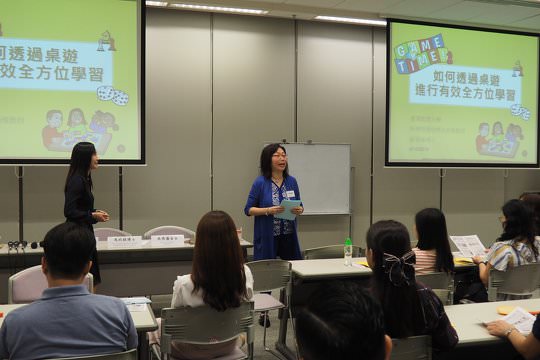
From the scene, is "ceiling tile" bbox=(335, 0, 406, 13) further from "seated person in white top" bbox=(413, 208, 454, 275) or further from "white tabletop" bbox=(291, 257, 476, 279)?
"seated person in white top" bbox=(413, 208, 454, 275)

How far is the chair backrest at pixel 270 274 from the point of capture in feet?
11.5

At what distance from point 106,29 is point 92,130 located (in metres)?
1.03

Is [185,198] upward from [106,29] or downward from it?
downward

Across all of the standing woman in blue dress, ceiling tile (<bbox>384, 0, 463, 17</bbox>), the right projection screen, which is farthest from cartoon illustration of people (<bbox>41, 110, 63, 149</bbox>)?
ceiling tile (<bbox>384, 0, 463, 17</bbox>)

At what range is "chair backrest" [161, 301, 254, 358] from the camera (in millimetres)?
2412

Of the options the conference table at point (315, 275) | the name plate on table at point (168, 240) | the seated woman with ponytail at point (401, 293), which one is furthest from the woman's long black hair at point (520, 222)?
the name plate on table at point (168, 240)

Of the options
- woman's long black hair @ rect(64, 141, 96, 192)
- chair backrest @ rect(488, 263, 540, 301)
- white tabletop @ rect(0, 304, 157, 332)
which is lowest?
chair backrest @ rect(488, 263, 540, 301)

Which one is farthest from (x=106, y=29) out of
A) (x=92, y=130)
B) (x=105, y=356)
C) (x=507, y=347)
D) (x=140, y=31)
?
(x=507, y=347)

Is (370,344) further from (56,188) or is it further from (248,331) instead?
(56,188)

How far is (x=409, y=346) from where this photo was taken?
2.01m

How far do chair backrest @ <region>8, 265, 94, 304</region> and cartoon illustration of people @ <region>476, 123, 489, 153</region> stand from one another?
5349 millimetres

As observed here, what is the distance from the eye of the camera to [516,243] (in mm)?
3510

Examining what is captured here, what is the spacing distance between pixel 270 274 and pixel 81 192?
5.06 feet

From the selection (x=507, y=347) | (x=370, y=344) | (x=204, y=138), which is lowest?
(x=507, y=347)
